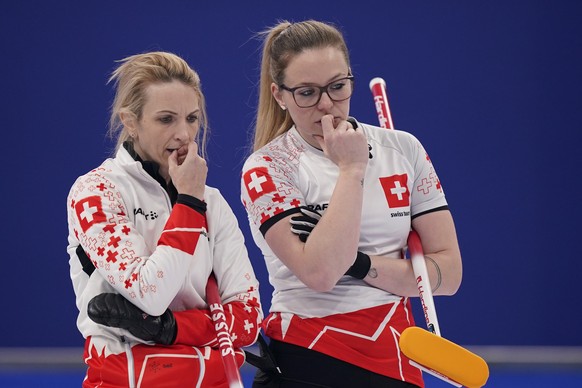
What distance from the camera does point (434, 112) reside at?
500cm

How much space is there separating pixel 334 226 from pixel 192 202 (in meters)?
0.31

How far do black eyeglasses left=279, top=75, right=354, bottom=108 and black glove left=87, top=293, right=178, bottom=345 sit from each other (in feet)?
1.86

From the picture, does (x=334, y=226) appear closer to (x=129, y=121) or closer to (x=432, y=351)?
(x=432, y=351)

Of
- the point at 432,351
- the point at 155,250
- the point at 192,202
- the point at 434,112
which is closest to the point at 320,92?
the point at 192,202

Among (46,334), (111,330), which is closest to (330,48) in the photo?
(111,330)

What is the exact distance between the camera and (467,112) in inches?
197

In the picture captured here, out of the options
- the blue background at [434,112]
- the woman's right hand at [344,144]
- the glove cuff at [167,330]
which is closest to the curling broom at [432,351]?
the woman's right hand at [344,144]

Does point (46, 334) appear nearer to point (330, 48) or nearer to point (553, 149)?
point (553, 149)

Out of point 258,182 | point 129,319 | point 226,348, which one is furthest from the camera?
point 258,182

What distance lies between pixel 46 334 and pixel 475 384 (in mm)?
3573

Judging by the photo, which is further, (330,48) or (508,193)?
(508,193)

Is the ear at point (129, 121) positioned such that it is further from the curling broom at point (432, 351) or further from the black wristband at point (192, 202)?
the curling broom at point (432, 351)

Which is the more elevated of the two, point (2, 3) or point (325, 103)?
point (2, 3)

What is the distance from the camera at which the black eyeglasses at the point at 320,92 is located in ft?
6.68
